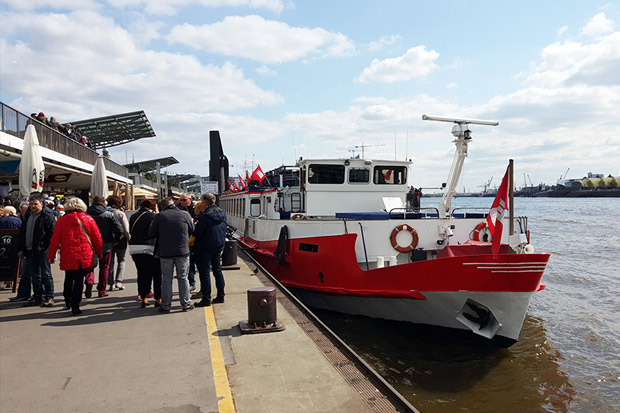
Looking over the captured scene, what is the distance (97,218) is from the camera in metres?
6.98

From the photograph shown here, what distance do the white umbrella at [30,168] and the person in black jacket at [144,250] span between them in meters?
4.41

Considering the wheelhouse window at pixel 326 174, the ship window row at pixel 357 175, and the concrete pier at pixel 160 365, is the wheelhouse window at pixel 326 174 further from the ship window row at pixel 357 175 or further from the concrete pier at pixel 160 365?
the concrete pier at pixel 160 365

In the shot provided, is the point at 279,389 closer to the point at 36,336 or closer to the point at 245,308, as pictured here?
the point at 245,308

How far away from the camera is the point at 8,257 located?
756 centimetres

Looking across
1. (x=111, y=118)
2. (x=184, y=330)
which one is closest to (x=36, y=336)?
(x=184, y=330)

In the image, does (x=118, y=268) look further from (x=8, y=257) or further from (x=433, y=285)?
(x=433, y=285)

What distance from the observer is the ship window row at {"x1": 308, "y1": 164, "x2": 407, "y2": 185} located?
11102 mm

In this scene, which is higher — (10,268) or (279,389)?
(10,268)

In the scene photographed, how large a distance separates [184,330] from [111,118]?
101ft

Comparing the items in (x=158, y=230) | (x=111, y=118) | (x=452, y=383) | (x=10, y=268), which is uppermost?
(x=111, y=118)

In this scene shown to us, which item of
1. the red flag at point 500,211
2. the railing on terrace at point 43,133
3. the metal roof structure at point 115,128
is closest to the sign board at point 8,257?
the railing on terrace at point 43,133

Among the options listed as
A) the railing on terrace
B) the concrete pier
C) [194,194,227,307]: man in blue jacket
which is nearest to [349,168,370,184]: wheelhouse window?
[194,194,227,307]: man in blue jacket

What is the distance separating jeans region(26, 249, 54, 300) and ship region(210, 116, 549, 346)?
198 inches

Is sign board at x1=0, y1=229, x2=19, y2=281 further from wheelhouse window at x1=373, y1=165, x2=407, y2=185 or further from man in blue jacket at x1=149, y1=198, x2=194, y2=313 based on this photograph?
wheelhouse window at x1=373, y1=165, x2=407, y2=185
